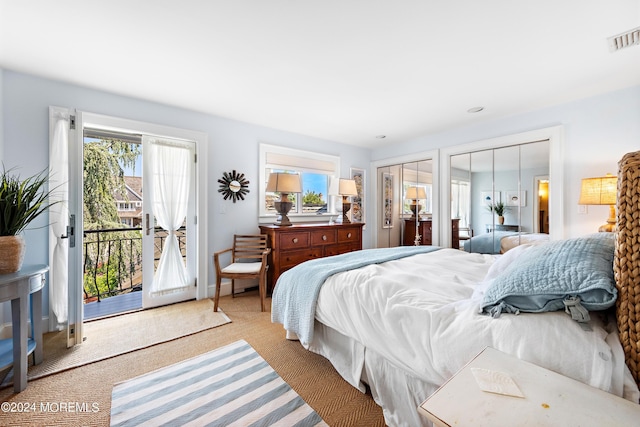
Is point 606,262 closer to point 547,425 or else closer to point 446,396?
point 547,425

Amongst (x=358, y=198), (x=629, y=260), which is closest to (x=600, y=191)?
(x=629, y=260)

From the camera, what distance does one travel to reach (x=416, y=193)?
14.3ft

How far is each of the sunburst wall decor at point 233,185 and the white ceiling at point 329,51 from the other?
0.89 meters

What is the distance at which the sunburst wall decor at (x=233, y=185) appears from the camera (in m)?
3.39

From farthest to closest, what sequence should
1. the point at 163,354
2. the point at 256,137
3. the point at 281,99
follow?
1. the point at 256,137
2. the point at 281,99
3. the point at 163,354

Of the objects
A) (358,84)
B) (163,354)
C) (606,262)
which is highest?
(358,84)

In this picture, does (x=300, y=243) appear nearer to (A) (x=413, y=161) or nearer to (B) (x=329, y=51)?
(B) (x=329, y=51)

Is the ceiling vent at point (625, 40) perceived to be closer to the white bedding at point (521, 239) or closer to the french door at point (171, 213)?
the white bedding at point (521, 239)

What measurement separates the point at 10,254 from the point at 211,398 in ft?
5.36

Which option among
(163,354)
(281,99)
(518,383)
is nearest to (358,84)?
(281,99)

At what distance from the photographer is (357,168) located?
482cm

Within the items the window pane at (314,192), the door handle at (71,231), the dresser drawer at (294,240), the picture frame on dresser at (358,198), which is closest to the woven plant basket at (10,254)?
the door handle at (71,231)

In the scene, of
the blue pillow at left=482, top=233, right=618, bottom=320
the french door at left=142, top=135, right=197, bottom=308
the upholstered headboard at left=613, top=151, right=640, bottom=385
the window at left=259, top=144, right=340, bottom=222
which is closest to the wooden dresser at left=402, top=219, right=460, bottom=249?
the window at left=259, top=144, right=340, bottom=222

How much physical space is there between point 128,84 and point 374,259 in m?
2.91
